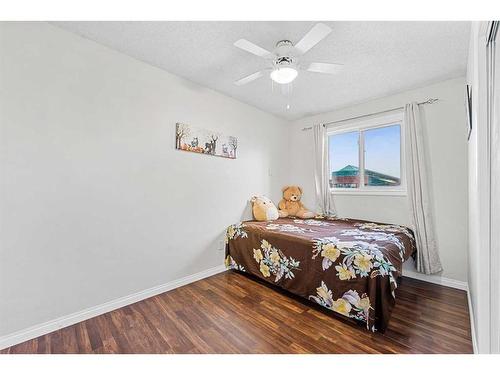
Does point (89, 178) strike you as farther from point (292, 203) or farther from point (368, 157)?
point (368, 157)

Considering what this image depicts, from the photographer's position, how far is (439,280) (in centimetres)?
254

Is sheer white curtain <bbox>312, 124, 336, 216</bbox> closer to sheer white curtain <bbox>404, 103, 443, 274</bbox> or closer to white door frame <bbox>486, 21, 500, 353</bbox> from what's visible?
sheer white curtain <bbox>404, 103, 443, 274</bbox>

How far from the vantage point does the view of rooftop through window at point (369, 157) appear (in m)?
3.02

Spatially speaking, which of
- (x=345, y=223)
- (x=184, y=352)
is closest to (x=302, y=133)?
(x=345, y=223)

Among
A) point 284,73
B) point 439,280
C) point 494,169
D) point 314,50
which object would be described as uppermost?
point 314,50

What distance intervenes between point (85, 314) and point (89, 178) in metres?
1.14

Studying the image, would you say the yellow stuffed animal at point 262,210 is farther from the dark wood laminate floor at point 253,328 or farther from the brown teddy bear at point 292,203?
the dark wood laminate floor at point 253,328

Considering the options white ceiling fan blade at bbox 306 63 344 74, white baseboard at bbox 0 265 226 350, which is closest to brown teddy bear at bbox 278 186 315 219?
white baseboard at bbox 0 265 226 350

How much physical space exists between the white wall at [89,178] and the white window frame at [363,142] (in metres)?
1.98

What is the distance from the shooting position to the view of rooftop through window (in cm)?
302

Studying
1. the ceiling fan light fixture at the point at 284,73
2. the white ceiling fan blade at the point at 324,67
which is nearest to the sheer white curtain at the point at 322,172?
the white ceiling fan blade at the point at 324,67

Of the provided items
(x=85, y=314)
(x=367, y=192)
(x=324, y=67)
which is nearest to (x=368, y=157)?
(x=367, y=192)

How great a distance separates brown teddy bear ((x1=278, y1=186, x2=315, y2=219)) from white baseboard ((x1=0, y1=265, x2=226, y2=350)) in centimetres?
170
